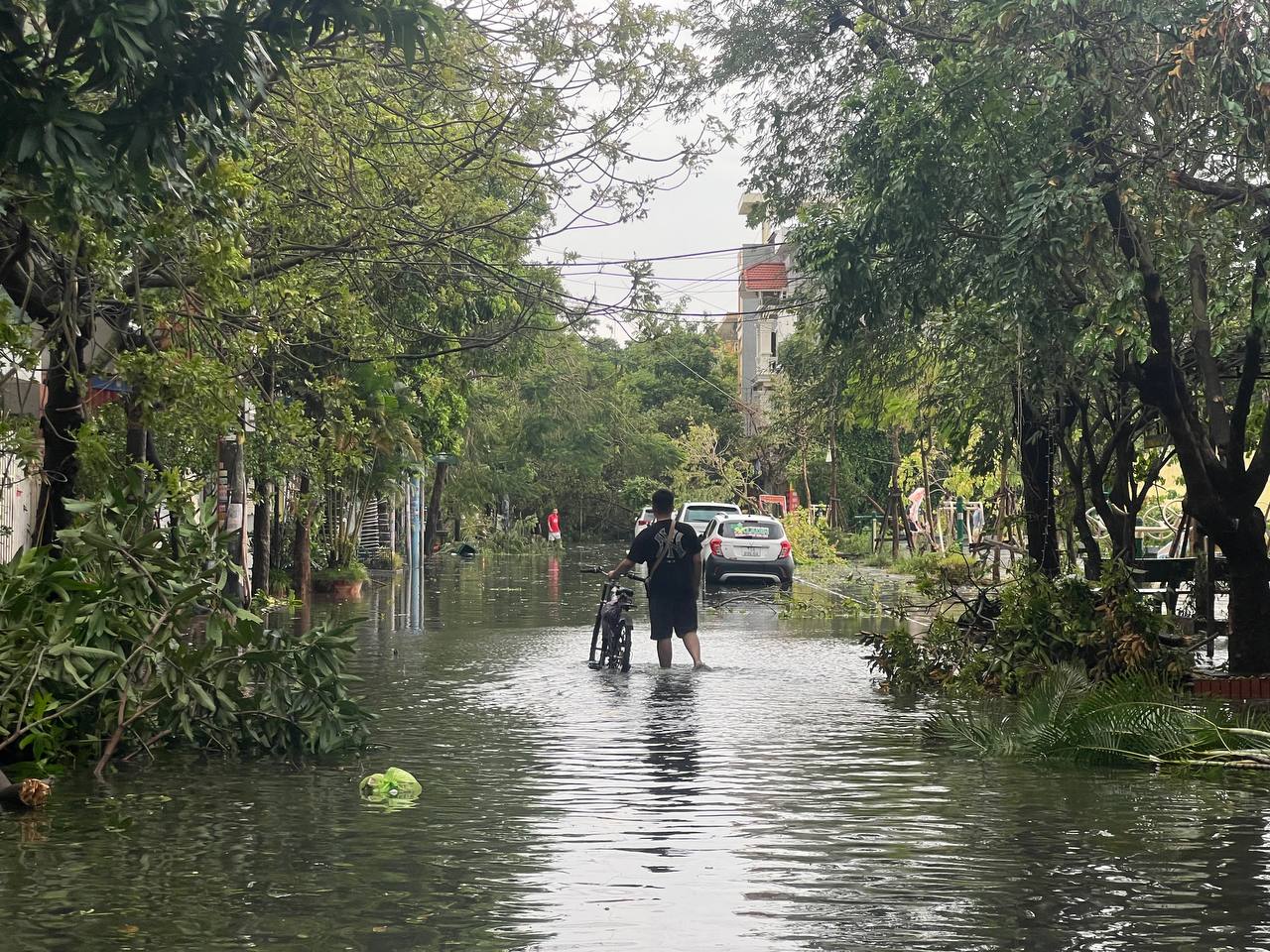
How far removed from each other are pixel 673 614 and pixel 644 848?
9.38 meters

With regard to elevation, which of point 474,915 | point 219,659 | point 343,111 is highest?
point 343,111

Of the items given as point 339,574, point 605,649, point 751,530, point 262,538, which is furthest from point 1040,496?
point 751,530

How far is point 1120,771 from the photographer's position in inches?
432

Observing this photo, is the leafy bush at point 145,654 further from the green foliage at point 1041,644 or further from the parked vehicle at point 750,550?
the parked vehicle at point 750,550

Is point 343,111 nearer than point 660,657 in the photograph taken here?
Yes

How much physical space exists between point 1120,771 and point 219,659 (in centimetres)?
590

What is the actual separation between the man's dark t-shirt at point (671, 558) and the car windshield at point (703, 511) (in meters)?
26.6

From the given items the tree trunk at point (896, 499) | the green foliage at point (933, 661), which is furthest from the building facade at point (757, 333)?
the green foliage at point (933, 661)

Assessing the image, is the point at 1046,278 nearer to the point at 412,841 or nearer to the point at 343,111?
the point at 343,111

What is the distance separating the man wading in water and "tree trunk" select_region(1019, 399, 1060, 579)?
177 inches

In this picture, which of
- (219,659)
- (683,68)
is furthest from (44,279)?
(683,68)

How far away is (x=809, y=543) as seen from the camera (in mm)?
47000

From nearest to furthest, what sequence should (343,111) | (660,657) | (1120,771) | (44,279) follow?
(1120,771)
(44,279)
(343,111)
(660,657)

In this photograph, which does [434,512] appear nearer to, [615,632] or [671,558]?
[615,632]
